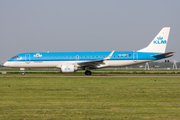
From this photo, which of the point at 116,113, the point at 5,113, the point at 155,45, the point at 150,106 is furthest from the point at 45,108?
the point at 155,45

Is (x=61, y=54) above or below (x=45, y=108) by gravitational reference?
above

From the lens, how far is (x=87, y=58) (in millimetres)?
34344

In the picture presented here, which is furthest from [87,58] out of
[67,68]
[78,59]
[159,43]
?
[159,43]

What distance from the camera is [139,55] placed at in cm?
3447

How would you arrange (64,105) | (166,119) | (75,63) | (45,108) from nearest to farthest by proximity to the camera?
(166,119) → (45,108) → (64,105) → (75,63)

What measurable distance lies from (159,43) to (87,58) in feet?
36.4

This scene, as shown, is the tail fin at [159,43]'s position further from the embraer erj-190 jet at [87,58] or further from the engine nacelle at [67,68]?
the engine nacelle at [67,68]

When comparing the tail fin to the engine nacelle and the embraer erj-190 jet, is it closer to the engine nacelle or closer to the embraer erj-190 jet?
the embraer erj-190 jet

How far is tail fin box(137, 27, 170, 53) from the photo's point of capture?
3547 centimetres

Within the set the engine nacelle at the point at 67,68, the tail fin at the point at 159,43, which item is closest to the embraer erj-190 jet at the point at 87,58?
the tail fin at the point at 159,43

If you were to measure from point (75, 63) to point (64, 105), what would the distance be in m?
23.4

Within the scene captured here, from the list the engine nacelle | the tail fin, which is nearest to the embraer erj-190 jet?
the tail fin

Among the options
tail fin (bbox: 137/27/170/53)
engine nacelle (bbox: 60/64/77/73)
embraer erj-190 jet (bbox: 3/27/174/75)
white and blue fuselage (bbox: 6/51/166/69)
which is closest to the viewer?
engine nacelle (bbox: 60/64/77/73)

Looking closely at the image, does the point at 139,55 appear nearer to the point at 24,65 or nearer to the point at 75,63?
the point at 75,63
